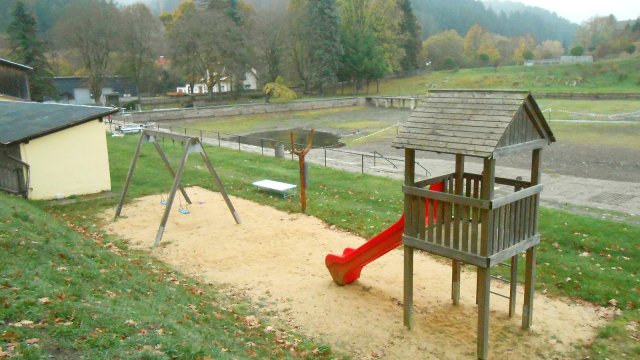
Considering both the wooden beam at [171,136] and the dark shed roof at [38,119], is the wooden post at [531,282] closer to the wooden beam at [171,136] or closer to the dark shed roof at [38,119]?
the wooden beam at [171,136]

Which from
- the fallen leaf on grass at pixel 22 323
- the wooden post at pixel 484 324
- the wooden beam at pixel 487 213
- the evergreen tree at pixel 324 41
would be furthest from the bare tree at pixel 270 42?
the fallen leaf on grass at pixel 22 323

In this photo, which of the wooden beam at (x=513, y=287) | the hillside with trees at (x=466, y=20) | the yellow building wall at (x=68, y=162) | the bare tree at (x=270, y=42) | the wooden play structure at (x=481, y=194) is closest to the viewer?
the wooden play structure at (x=481, y=194)

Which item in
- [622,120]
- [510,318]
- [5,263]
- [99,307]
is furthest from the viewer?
[622,120]

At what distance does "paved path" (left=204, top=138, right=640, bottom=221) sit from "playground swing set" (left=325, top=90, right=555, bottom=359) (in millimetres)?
8694

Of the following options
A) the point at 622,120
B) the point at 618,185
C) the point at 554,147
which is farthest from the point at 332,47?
the point at 618,185

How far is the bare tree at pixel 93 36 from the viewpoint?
55406 millimetres

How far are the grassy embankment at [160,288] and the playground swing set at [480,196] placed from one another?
1865 mm

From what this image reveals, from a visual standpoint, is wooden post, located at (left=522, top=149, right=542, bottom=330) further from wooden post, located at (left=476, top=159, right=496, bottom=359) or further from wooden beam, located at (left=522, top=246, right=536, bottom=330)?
wooden post, located at (left=476, top=159, right=496, bottom=359)

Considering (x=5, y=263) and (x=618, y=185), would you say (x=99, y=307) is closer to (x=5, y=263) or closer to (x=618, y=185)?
(x=5, y=263)

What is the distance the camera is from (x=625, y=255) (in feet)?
38.1

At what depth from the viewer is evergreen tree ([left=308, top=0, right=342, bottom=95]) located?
6700cm

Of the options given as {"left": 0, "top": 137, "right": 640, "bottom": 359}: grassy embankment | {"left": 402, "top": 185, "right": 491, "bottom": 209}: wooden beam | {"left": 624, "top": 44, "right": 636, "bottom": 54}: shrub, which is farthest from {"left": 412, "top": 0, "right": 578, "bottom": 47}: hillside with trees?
{"left": 402, "top": 185, "right": 491, "bottom": 209}: wooden beam

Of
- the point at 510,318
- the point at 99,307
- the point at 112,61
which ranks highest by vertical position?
the point at 112,61

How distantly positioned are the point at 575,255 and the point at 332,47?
197 ft
